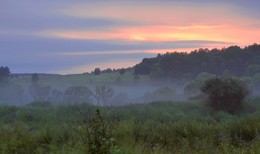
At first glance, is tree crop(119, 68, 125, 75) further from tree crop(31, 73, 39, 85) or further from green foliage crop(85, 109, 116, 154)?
green foliage crop(85, 109, 116, 154)

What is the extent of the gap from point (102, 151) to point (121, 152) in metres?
1.37

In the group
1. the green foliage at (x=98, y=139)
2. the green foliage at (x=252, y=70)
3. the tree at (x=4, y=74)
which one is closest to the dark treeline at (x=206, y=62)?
the green foliage at (x=252, y=70)

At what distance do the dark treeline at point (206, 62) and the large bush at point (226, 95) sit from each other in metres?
73.3

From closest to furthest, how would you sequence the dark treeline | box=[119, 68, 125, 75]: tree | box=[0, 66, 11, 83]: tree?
the dark treeline, box=[0, 66, 11, 83]: tree, box=[119, 68, 125, 75]: tree

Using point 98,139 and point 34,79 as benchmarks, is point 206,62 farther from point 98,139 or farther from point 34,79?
point 98,139

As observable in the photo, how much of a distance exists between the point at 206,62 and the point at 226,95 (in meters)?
83.1

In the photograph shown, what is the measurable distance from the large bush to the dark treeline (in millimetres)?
73335

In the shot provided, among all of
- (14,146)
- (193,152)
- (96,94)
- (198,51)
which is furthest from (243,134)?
(198,51)

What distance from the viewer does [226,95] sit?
4847 centimetres

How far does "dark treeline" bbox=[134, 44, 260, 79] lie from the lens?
12500cm

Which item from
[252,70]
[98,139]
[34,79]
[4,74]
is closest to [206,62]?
[252,70]

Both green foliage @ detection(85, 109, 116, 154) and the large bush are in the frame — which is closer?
green foliage @ detection(85, 109, 116, 154)

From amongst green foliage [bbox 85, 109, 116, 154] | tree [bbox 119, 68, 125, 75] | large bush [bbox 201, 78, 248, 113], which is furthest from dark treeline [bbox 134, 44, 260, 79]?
green foliage [bbox 85, 109, 116, 154]

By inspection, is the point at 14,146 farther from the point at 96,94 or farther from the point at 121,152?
the point at 96,94
